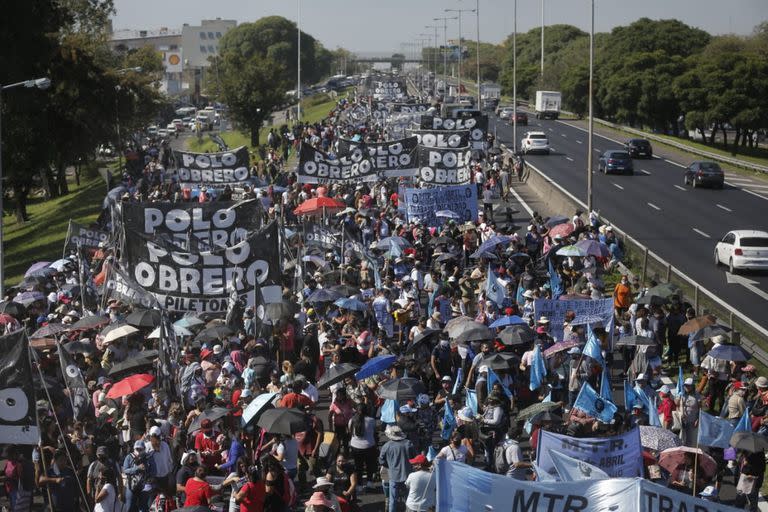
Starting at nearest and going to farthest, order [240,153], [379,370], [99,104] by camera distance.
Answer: [379,370], [240,153], [99,104]

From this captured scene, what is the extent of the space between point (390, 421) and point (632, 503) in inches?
246

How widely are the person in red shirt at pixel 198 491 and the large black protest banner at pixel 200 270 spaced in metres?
6.74

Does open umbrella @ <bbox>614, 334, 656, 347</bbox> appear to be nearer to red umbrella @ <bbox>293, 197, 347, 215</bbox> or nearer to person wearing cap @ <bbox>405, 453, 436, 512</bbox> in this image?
person wearing cap @ <bbox>405, 453, 436, 512</bbox>

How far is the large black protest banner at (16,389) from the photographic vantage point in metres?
12.1

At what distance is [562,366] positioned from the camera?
57.6 ft

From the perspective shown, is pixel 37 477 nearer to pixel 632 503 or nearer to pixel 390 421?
pixel 390 421

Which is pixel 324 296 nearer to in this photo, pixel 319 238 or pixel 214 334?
pixel 214 334

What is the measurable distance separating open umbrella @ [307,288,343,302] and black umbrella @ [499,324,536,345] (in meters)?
3.94

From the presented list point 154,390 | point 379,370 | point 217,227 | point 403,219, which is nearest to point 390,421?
point 379,370

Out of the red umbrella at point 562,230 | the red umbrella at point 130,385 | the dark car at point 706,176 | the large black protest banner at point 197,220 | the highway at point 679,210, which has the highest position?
the large black protest banner at point 197,220

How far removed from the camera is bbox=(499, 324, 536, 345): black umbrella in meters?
17.9

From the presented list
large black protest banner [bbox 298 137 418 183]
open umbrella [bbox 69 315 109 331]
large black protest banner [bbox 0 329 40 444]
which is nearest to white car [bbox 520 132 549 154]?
large black protest banner [bbox 298 137 418 183]

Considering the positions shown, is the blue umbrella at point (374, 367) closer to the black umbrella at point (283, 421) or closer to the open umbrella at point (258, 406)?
the open umbrella at point (258, 406)

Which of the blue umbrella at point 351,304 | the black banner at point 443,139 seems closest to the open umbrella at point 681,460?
the blue umbrella at point 351,304
